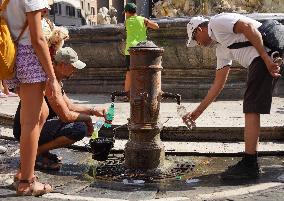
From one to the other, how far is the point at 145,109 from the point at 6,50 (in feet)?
4.94

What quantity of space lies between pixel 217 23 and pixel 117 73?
5.72 metres

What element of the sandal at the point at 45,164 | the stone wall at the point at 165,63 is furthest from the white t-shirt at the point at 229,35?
the stone wall at the point at 165,63

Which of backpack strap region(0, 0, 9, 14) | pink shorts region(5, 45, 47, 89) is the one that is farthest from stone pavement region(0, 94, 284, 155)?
backpack strap region(0, 0, 9, 14)

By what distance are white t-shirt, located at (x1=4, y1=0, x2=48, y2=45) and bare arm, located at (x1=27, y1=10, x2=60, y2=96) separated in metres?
0.05

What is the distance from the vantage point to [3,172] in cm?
480

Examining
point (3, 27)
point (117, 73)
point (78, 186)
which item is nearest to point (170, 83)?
point (117, 73)

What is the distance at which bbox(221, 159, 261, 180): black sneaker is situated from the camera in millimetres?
4469

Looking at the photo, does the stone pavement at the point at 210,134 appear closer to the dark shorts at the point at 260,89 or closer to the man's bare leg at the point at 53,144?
the man's bare leg at the point at 53,144

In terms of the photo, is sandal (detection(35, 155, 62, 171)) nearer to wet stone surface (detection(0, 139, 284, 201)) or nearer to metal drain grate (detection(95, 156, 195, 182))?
wet stone surface (detection(0, 139, 284, 201))

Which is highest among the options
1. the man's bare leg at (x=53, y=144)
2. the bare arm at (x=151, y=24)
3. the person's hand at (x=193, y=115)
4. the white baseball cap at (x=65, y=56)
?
the bare arm at (x=151, y=24)

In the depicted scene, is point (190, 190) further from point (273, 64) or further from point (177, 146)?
point (177, 146)

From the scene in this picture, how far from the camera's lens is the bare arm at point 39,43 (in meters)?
3.72

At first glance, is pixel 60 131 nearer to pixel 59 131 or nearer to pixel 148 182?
pixel 59 131

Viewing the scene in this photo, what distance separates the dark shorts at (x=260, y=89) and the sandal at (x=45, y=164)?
1.83 meters
